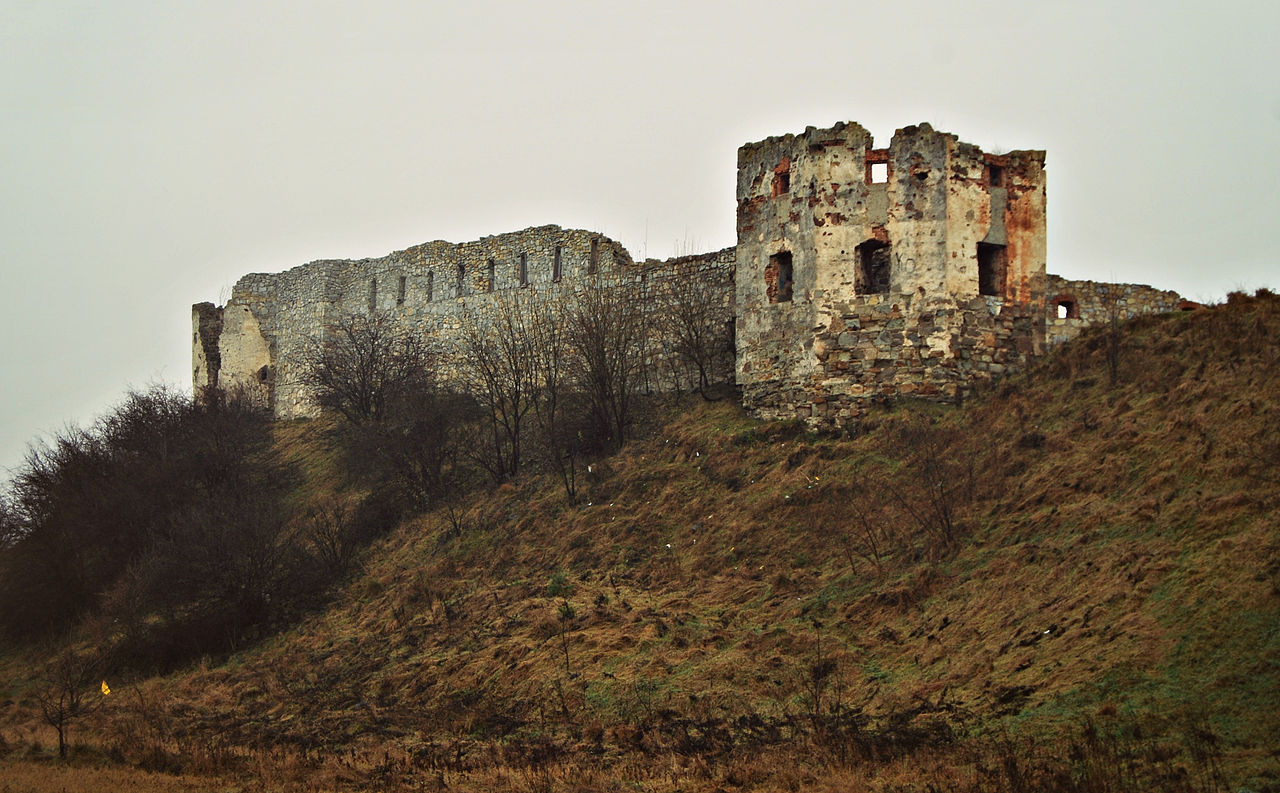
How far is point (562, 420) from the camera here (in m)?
22.3

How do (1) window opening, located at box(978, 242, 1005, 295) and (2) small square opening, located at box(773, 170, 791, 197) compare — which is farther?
(2) small square opening, located at box(773, 170, 791, 197)

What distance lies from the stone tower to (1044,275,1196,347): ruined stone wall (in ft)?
1.46

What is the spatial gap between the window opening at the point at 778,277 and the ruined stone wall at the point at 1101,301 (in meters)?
3.97

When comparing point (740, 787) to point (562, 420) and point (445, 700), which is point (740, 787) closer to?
point (445, 700)

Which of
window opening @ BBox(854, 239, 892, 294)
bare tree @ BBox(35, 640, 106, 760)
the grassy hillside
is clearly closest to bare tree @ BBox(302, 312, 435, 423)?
the grassy hillside

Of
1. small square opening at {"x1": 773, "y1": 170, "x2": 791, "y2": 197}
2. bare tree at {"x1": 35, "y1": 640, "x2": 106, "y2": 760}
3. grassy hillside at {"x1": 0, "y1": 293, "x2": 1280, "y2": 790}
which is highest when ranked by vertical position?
small square opening at {"x1": 773, "y1": 170, "x2": 791, "y2": 197}

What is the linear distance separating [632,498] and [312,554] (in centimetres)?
648

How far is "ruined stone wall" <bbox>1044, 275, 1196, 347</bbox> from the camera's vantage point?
18.7 metres

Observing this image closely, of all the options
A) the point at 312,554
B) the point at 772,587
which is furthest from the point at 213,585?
the point at 772,587

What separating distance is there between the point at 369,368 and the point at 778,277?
11.7m

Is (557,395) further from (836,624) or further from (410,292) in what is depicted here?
(836,624)

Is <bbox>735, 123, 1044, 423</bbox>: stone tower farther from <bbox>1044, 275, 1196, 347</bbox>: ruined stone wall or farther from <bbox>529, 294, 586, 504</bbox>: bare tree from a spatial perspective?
<bbox>529, 294, 586, 504</bbox>: bare tree

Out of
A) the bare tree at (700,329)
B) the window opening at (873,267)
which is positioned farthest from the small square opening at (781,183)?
the bare tree at (700,329)

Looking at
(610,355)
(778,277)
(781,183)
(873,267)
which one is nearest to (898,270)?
(873,267)
